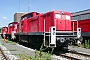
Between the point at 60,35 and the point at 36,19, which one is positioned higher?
the point at 36,19

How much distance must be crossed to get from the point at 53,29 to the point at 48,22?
1674mm

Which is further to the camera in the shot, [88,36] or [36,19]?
[88,36]

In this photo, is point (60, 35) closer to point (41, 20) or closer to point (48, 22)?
point (48, 22)

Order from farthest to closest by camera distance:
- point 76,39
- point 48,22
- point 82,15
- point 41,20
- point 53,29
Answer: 1. point 82,15
2. point 41,20
3. point 48,22
4. point 76,39
5. point 53,29

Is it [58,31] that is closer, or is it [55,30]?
[55,30]

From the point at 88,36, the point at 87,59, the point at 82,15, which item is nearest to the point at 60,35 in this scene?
the point at 87,59

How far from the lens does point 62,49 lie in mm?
13891

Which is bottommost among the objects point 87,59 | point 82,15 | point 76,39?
point 87,59

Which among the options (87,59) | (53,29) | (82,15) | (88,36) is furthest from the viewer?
(82,15)

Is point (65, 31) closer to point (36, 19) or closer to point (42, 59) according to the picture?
point (36, 19)

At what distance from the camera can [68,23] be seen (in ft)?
40.5

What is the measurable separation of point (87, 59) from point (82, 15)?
8539 mm

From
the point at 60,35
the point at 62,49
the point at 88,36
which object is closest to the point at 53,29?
the point at 60,35

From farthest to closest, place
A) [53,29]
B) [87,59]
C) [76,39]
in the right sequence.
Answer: [76,39], [53,29], [87,59]
